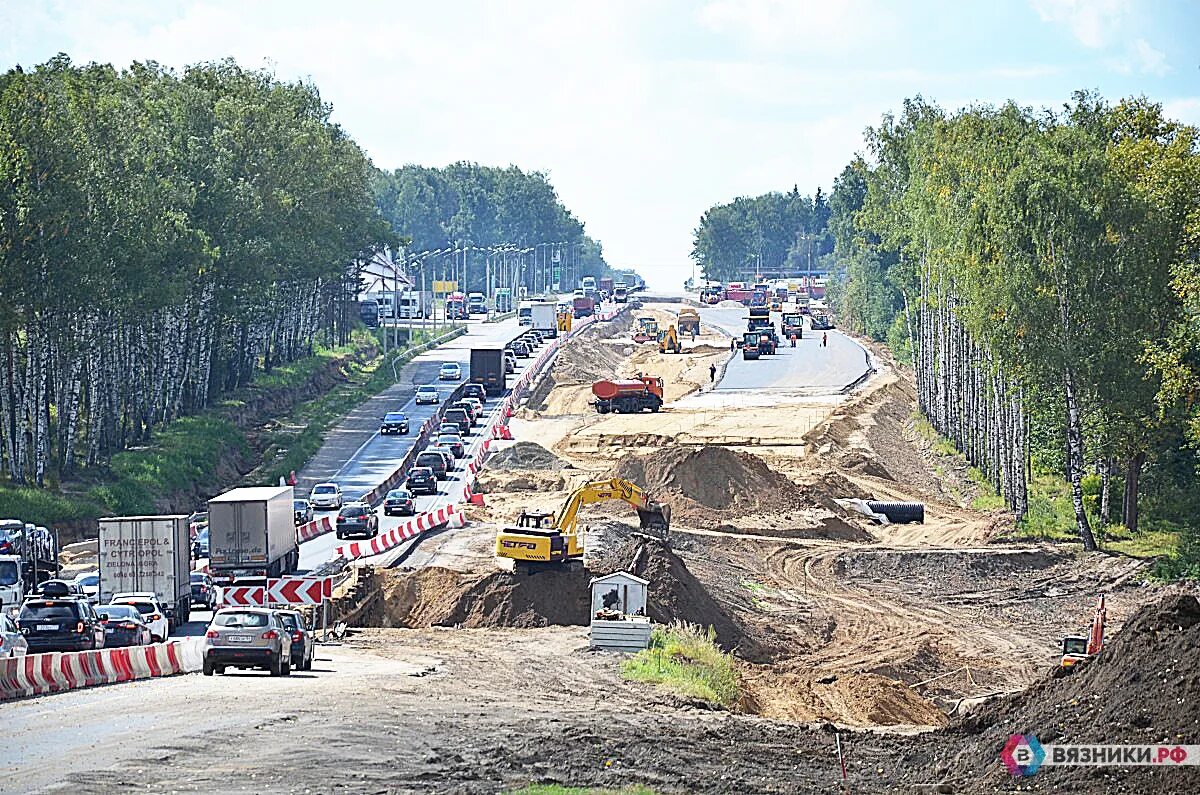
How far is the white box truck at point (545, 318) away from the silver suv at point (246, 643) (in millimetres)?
126562

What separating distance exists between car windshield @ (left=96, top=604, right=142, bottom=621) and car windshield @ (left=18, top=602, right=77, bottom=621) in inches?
179

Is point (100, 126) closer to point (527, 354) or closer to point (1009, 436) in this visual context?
point (1009, 436)

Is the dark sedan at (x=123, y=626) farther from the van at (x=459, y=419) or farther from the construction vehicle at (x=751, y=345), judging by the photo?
the construction vehicle at (x=751, y=345)

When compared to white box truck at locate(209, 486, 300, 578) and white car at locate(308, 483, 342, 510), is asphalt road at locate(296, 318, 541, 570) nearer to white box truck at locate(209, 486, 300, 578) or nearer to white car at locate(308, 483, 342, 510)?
white car at locate(308, 483, 342, 510)

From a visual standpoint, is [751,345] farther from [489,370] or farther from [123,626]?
[123,626]

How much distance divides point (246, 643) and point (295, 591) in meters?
6.32

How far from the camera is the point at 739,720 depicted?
26.0 m

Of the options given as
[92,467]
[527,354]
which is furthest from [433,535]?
[527,354]

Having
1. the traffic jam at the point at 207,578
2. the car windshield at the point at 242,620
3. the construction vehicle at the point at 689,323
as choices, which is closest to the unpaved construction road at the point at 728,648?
the car windshield at the point at 242,620

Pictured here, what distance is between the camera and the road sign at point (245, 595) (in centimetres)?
3672

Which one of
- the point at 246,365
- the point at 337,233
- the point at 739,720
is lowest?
the point at 739,720

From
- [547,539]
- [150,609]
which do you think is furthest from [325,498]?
[150,609]

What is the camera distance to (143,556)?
43656 millimetres

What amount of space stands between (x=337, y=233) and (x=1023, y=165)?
58.2 metres
